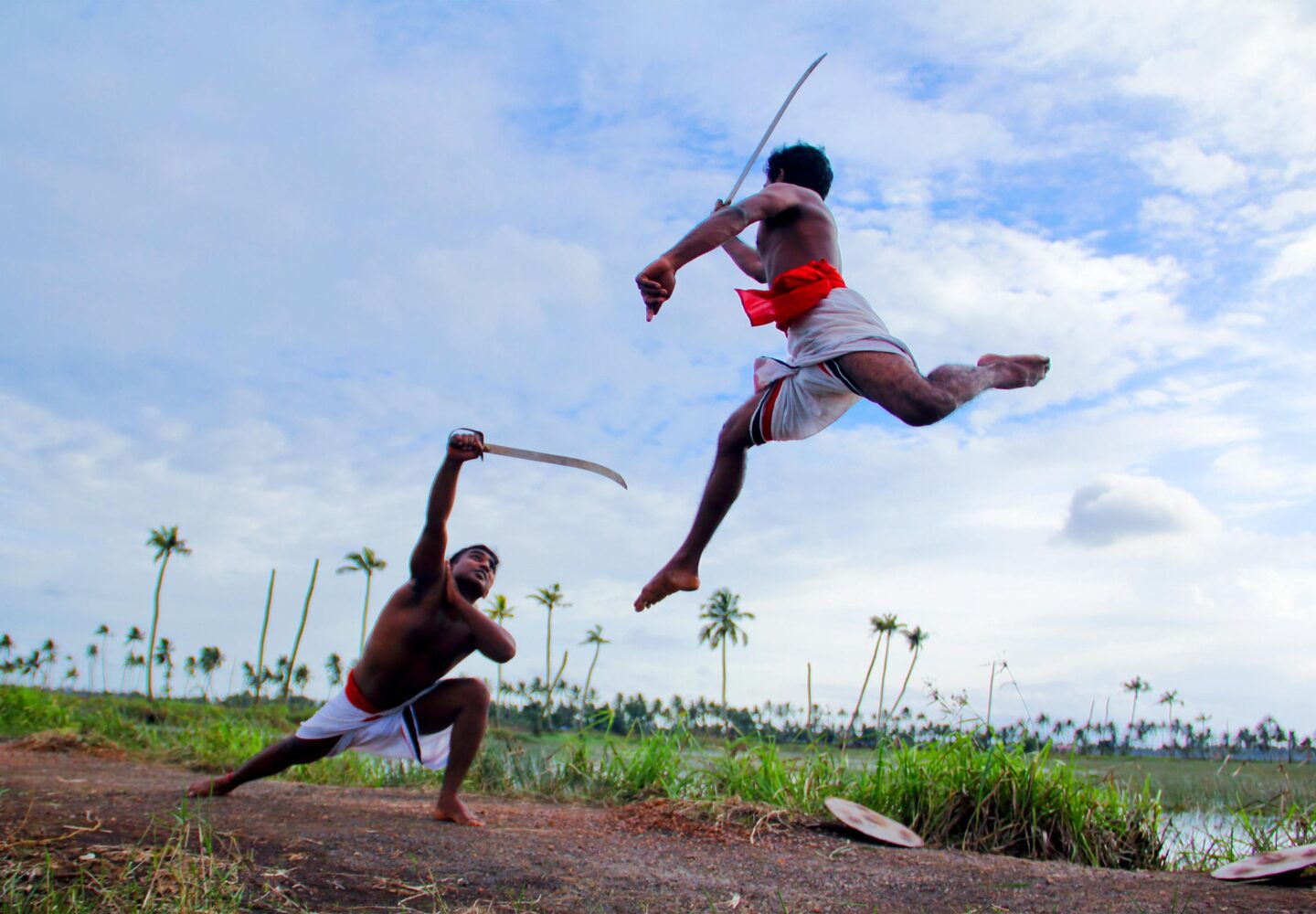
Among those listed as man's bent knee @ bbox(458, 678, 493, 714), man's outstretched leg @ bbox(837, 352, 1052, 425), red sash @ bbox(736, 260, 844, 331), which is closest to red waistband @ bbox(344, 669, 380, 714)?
man's bent knee @ bbox(458, 678, 493, 714)

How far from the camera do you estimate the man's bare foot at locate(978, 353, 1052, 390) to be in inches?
141

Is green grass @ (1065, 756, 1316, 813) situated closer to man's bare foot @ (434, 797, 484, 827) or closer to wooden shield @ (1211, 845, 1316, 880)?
wooden shield @ (1211, 845, 1316, 880)

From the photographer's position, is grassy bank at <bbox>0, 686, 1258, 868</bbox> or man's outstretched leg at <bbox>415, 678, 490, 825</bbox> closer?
man's outstretched leg at <bbox>415, 678, 490, 825</bbox>

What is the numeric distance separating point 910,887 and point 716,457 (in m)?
2.14

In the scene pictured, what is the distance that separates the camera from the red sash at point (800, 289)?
3477 mm

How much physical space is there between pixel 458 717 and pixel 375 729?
17.9 inches

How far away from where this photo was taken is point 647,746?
24.5 ft

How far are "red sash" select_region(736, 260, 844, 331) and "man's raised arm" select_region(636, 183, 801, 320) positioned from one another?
22cm

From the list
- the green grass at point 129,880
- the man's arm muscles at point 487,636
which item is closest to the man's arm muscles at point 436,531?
the man's arm muscles at point 487,636

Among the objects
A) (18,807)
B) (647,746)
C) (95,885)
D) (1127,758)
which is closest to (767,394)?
(95,885)

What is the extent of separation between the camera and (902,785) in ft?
21.0

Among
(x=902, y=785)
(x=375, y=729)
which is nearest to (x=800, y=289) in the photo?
(x=375, y=729)

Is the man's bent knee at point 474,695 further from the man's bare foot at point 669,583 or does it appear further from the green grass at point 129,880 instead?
the man's bare foot at point 669,583

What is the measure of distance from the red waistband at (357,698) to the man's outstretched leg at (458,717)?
9.4 inches
